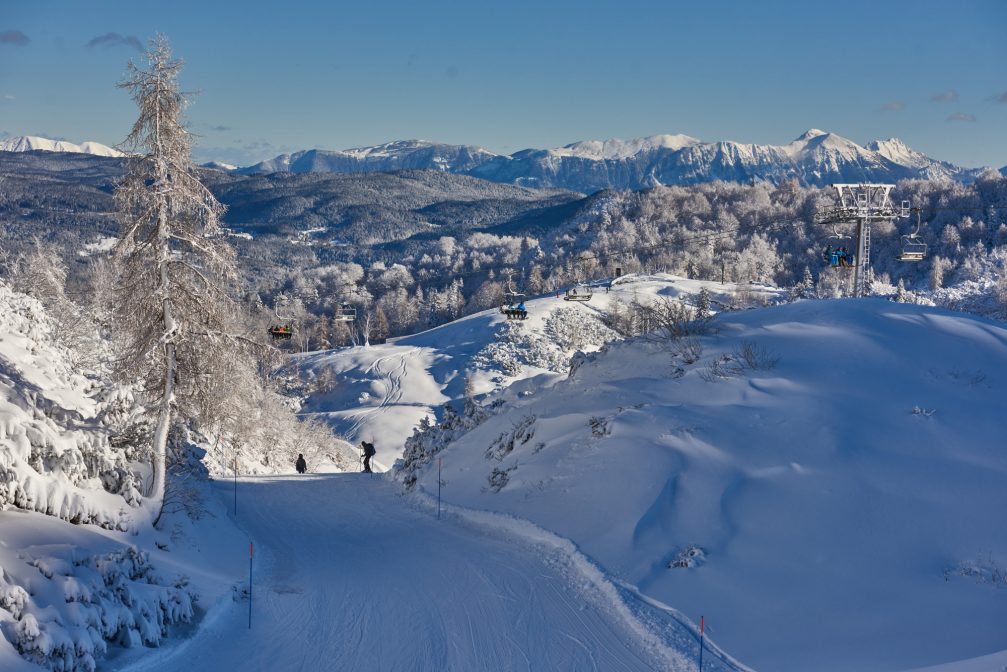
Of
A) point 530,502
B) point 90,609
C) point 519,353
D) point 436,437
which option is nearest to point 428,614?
point 90,609

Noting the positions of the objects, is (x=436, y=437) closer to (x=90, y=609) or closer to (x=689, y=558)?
(x=689, y=558)

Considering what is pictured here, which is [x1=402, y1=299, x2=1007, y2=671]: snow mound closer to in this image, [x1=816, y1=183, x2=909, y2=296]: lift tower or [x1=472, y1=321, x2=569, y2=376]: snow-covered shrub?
[x1=816, y1=183, x2=909, y2=296]: lift tower

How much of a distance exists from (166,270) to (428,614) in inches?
282

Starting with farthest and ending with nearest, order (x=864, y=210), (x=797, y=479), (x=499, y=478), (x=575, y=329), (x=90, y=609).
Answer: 1. (x=575, y=329)
2. (x=864, y=210)
3. (x=499, y=478)
4. (x=797, y=479)
5. (x=90, y=609)

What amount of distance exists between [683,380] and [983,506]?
7.35m

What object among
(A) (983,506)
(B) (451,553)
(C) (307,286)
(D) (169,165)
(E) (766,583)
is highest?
(D) (169,165)

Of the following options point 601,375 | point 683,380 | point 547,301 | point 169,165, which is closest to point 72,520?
point 169,165

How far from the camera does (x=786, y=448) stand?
46.2 ft

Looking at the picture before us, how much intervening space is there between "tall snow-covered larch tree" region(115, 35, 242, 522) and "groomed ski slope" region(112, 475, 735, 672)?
3160 mm

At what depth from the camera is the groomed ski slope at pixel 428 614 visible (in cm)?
962

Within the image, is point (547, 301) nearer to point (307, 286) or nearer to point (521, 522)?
point (307, 286)

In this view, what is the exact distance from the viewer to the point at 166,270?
1402 cm

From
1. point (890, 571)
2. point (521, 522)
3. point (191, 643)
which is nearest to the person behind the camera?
point (191, 643)

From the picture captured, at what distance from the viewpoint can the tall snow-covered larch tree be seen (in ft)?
45.2
